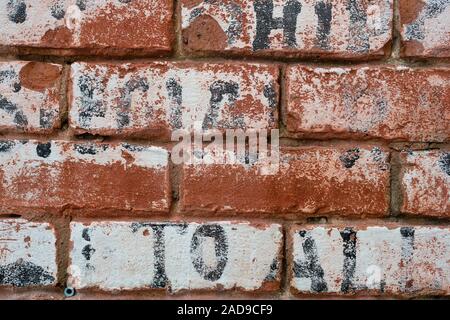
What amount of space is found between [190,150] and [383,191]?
25cm

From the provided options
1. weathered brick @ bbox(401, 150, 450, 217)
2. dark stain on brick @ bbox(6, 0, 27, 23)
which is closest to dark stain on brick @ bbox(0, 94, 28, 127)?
dark stain on brick @ bbox(6, 0, 27, 23)

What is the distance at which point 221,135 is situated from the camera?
2.33 feet

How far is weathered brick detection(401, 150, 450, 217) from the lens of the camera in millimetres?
707

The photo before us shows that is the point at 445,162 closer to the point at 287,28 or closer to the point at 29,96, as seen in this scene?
the point at 287,28

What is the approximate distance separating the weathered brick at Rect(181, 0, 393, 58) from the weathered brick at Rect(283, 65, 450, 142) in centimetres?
3

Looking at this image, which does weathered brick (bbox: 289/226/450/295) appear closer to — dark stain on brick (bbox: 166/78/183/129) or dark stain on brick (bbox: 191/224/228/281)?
dark stain on brick (bbox: 191/224/228/281)

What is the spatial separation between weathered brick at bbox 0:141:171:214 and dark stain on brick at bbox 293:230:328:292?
18cm

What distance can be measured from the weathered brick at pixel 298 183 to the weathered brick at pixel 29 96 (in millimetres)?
189

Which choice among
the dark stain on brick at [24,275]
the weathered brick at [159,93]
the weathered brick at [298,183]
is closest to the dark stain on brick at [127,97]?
the weathered brick at [159,93]

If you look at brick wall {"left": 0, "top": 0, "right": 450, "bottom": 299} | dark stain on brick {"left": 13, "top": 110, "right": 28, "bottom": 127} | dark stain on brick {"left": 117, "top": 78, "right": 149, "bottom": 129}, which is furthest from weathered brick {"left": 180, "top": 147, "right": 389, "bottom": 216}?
dark stain on brick {"left": 13, "top": 110, "right": 28, "bottom": 127}

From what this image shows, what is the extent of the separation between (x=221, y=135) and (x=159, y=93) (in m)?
0.10

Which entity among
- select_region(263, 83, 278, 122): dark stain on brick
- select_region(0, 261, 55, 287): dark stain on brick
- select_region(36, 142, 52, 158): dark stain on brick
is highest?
select_region(263, 83, 278, 122): dark stain on brick

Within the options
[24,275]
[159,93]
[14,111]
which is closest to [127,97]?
[159,93]

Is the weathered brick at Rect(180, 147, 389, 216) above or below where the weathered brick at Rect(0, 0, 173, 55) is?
below
